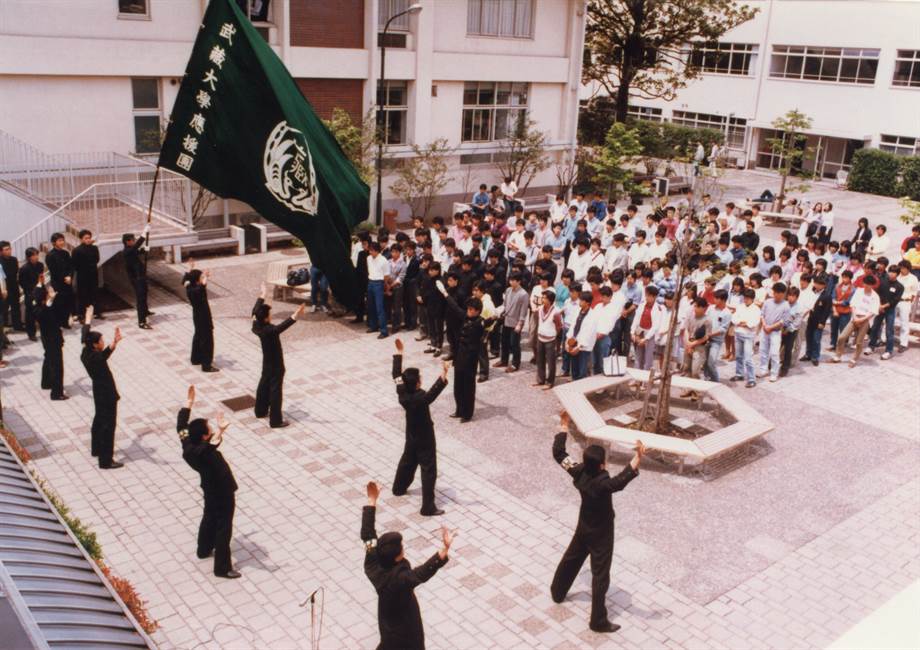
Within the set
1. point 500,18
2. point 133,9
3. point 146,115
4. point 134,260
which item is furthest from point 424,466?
point 500,18

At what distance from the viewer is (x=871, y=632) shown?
27.5ft

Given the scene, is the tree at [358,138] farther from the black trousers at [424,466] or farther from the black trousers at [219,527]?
the black trousers at [219,527]

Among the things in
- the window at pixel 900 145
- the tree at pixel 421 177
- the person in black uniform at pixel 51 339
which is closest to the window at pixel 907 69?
the window at pixel 900 145

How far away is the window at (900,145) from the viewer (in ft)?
120

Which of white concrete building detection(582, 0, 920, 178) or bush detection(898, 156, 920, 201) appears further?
white concrete building detection(582, 0, 920, 178)

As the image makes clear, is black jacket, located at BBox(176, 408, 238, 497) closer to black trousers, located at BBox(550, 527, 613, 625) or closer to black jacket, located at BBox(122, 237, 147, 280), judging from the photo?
black trousers, located at BBox(550, 527, 613, 625)

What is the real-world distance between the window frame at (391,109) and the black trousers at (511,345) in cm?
1118

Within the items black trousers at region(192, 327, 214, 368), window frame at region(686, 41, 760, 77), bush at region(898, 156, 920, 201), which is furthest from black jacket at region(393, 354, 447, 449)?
window frame at region(686, 41, 760, 77)

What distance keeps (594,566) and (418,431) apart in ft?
8.71

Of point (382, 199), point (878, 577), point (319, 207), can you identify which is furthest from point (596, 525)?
point (382, 199)

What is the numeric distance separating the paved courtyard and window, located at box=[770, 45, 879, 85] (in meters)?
27.8

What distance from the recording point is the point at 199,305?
535 inches

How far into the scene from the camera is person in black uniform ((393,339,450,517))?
9530 millimetres

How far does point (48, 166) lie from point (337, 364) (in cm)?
935
